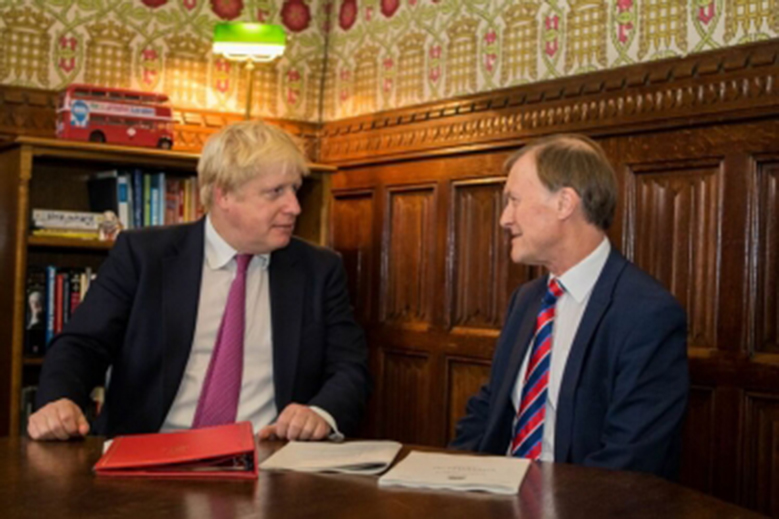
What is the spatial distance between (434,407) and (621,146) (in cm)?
128

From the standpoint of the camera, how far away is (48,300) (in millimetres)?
3916

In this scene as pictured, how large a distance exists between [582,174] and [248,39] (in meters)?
1.94

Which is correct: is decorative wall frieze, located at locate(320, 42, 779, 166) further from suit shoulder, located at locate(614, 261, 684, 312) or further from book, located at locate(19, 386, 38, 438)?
book, located at locate(19, 386, 38, 438)

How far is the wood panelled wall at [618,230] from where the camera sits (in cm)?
293

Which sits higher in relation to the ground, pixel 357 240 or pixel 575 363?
pixel 357 240

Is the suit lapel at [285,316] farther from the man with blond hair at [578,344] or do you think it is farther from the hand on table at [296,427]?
the man with blond hair at [578,344]

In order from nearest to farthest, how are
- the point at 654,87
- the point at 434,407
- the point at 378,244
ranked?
the point at 654,87
the point at 434,407
the point at 378,244

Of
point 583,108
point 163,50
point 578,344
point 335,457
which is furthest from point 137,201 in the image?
point 335,457

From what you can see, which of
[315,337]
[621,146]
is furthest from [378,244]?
[315,337]

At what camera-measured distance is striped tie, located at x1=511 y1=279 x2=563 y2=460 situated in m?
2.45

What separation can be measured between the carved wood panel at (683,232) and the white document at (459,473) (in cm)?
127

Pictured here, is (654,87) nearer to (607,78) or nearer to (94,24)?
(607,78)

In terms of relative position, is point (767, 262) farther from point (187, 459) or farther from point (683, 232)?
point (187, 459)

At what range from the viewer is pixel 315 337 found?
2826 mm
